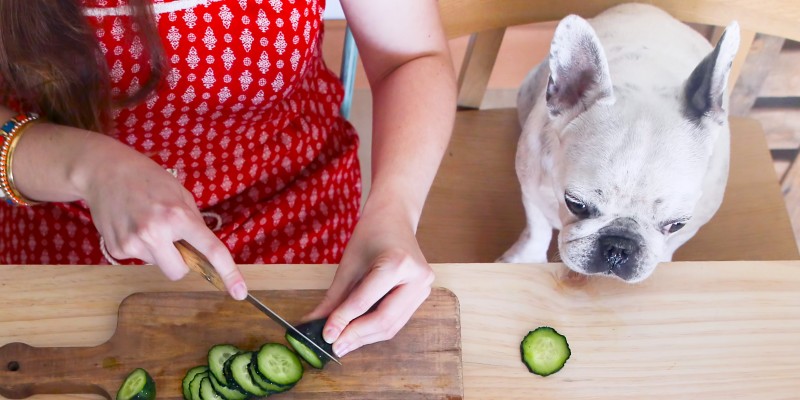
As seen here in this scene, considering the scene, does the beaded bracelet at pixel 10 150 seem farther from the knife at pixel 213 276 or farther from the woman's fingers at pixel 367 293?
the woman's fingers at pixel 367 293

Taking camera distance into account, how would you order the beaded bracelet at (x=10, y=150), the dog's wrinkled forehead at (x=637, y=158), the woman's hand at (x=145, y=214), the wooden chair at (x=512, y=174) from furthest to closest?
the wooden chair at (x=512, y=174)
the dog's wrinkled forehead at (x=637, y=158)
the beaded bracelet at (x=10, y=150)
the woman's hand at (x=145, y=214)

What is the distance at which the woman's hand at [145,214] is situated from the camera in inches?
23.7

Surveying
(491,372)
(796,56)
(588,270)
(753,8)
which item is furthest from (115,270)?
(796,56)

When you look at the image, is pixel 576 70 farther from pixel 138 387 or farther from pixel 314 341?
pixel 138 387

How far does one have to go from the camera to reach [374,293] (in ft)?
2.11

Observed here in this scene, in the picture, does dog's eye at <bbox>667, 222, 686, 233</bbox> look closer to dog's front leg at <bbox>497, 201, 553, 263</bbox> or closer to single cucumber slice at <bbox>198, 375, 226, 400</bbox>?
dog's front leg at <bbox>497, 201, 553, 263</bbox>

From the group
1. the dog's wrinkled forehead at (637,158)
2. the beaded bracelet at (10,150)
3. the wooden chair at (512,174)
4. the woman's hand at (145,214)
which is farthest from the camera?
the wooden chair at (512,174)

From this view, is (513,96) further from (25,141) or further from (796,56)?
(25,141)

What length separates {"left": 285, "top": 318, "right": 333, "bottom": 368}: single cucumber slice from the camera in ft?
2.06

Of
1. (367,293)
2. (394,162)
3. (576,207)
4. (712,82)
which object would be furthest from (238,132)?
(712,82)

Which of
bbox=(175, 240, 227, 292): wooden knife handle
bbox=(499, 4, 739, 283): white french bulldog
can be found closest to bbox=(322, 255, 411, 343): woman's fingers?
bbox=(175, 240, 227, 292): wooden knife handle

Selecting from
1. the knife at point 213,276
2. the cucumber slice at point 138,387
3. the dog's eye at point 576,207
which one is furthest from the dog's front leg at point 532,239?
the cucumber slice at point 138,387

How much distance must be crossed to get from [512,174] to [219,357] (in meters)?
0.61

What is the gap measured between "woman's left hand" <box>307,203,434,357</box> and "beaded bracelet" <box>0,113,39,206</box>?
0.33 meters
